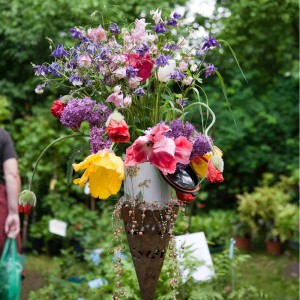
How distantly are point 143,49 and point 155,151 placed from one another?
0.98 feet

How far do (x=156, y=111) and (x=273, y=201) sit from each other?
4772mm

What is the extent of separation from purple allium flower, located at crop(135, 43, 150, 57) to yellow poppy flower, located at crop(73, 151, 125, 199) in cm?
29

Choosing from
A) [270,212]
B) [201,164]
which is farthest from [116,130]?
[270,212]

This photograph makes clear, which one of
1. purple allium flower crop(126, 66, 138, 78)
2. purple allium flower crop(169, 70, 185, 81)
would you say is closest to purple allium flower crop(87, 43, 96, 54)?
purple allium flower crop(126, 66, 138, 78)

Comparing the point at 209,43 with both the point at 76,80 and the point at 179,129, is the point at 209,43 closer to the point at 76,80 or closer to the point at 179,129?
the point at 179,129

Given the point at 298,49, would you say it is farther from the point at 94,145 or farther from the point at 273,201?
the point at 94,145

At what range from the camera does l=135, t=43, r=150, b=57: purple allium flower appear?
60.3 inches

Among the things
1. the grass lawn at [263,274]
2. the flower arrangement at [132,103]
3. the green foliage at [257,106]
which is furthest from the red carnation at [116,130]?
the green foliage at [257,106]

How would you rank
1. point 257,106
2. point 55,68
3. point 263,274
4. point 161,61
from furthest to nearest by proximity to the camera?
point 257,106
point 263,274
point 55,68
point 161,61

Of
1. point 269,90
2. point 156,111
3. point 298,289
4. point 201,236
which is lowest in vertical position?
point 298,289

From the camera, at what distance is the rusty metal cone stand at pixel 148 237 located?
1571mm

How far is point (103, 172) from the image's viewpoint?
1.46 metres

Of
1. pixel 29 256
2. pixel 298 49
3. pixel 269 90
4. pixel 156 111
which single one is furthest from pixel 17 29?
pixel 156 111

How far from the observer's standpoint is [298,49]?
746 centimetres
